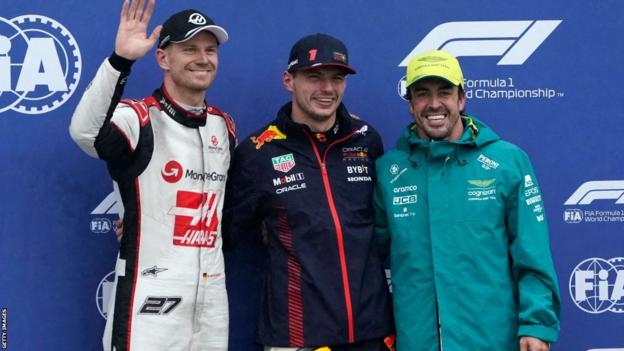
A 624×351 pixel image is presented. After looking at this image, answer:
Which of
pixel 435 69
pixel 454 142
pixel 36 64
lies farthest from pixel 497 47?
pixel 36 64

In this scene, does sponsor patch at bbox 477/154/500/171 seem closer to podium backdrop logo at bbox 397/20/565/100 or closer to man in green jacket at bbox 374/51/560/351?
man in green jacket at bbox 374/51/560/351

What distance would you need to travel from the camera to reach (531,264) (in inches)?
95.3

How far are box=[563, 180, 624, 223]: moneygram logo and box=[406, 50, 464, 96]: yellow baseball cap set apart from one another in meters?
0.94

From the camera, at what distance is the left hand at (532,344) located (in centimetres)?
237

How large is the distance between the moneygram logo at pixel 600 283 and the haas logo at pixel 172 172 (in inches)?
70.6

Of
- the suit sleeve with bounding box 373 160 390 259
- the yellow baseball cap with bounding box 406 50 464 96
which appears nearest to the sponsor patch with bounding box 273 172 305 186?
the suit sleeve with bounding box 373 160 390 259

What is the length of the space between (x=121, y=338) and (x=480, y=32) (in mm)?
1969

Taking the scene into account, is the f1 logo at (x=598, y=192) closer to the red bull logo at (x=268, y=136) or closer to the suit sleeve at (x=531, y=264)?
the suit sleeve at (x=531, y=264)

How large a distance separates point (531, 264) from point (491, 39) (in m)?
1.19

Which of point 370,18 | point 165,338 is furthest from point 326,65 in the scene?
point 165,338

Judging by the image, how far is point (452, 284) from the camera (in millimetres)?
2457

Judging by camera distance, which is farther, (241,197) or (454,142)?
(241,197)

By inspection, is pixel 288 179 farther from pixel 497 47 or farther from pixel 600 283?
pixel 600 283

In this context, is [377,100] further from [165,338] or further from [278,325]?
[165,338]
